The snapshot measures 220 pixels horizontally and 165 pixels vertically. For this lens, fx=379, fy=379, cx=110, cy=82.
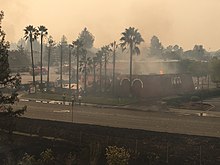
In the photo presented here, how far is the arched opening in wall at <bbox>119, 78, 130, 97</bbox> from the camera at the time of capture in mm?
83625

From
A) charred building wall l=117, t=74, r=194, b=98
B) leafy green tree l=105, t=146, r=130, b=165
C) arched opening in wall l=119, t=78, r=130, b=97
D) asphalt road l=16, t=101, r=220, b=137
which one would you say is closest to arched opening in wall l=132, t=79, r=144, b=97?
charred building wall l=117, t=74, r=194, b=98

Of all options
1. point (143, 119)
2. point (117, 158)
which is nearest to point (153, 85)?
point (143, 119)

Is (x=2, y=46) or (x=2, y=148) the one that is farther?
(x=2, y=148)

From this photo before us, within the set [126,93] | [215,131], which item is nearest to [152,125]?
[215,131]

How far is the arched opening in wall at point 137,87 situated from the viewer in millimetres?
80062

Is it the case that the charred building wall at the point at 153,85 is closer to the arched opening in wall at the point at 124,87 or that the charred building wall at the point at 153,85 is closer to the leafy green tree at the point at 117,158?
the arched opening in wall at the point at 124,87

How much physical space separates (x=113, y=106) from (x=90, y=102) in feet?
20.9

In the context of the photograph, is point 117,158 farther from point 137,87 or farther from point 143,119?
point 137,87

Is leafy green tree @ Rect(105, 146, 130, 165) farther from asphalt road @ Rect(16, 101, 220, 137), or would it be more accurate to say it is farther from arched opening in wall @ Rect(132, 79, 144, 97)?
arched opening in wall @ Rect(132, 79, 144, 97)

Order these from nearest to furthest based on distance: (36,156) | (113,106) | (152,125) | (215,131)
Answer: (36,156) < (215,131) < (152,125) < (113,106)

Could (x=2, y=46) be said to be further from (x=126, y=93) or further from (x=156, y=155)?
(x=126, y=93)

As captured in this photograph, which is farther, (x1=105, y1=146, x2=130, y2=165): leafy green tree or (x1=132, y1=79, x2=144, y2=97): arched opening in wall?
(x1=132, y1=79, x2=144, y2=97): arched opening in wall

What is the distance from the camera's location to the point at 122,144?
30.6 m

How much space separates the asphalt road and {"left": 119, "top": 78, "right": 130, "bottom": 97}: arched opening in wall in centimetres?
2416
